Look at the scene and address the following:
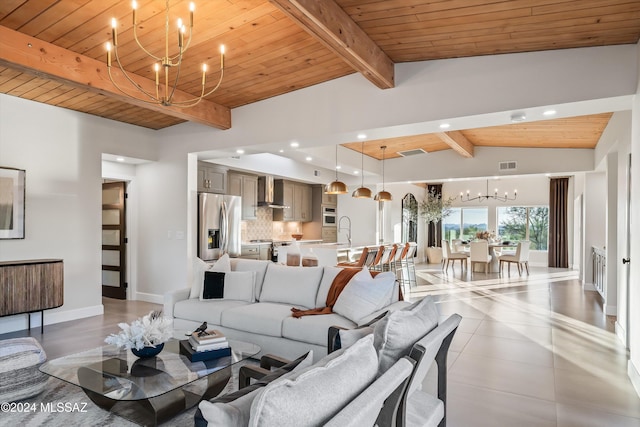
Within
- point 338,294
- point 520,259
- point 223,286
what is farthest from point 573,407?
point 520,259

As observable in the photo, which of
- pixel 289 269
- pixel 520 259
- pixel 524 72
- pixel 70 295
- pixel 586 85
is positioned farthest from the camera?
pixel 520 259

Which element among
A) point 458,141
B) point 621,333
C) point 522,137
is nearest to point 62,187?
point 458,141

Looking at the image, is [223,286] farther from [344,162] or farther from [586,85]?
[344,162]

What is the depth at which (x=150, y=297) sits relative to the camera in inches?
258

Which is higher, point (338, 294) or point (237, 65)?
point (237, 65)

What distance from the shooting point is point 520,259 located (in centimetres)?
1020

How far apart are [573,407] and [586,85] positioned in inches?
107

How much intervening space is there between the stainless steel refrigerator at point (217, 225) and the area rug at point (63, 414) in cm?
342

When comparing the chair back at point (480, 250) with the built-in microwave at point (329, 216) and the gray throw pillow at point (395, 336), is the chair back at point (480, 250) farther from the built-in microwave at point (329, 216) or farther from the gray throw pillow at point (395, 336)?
the gray throw pillow at point (395, 336)

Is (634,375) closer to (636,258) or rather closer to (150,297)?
(636,258)

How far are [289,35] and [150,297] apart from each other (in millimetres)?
4850

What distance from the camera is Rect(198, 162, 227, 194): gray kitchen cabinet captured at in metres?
6.62

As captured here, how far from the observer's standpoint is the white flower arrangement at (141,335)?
252 centimetres

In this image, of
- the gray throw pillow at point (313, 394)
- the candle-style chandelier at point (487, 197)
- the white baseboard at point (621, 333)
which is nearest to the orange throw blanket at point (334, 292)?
the gray throw pillow at point (313, 394)
